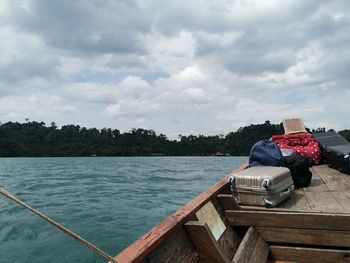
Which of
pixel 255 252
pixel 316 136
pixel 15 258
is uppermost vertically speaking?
pixel 316 136

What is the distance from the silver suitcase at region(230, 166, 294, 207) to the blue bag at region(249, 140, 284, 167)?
2.49 feet

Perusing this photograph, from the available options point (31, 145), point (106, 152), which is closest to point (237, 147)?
point (106, 152)

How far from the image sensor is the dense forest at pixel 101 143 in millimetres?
90188

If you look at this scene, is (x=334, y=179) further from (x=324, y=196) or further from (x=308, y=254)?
(x=308, y=254)

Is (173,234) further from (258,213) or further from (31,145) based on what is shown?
(31,145)

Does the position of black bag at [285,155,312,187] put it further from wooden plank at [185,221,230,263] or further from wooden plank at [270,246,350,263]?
wooden plank at [185,221,230,263]

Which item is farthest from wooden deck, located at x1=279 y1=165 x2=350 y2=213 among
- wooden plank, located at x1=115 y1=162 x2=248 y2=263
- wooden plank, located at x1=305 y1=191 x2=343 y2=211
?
wooden plank, located at x1=115 y1=162 x2=248 y2=263

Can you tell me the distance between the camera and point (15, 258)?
6.16m

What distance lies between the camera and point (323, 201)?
356 centimetres

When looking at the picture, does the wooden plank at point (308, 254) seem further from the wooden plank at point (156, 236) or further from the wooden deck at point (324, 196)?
the wooden plank at point (156, 236)

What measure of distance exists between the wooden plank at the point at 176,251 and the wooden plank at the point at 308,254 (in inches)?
41.1

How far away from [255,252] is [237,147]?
83.0 metres

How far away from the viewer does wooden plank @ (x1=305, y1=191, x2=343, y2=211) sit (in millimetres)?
3225

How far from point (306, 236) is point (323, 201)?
90 centimetres
